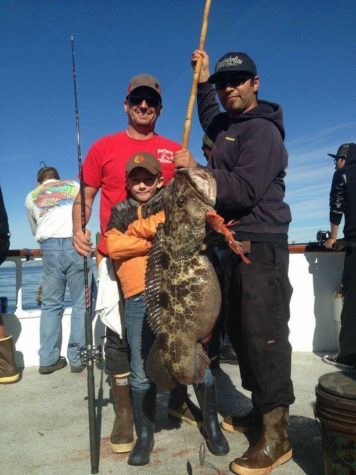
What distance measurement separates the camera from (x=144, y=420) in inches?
120

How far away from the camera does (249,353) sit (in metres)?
2.81

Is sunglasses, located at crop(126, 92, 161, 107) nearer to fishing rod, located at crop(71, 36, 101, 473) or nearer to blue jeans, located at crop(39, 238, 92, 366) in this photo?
fishing rod, located at crop(71, 36, 101, 473)

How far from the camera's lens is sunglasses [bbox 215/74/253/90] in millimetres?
2949

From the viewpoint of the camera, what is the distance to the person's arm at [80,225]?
3.28 m

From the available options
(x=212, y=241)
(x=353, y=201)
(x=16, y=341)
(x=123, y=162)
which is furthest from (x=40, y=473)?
(x=353, y=201)

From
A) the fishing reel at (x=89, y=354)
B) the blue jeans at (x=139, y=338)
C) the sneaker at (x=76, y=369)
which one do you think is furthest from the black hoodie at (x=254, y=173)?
the sneaker at (x=76, y=369)

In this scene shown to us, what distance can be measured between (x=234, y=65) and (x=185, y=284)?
1616 millimetres

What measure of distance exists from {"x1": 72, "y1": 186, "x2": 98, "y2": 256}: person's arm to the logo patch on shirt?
65 cm

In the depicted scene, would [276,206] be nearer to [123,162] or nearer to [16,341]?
[123,162]

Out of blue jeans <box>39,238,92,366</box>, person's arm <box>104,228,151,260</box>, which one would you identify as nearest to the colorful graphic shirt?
blue jeans <box>39,238,92,366</box>

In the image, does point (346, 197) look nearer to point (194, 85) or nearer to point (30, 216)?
point (194, 85)

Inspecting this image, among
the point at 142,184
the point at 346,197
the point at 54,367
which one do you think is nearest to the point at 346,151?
the point at 346,197

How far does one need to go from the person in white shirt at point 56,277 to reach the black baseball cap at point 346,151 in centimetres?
376

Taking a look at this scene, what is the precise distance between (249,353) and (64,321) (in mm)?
3535
